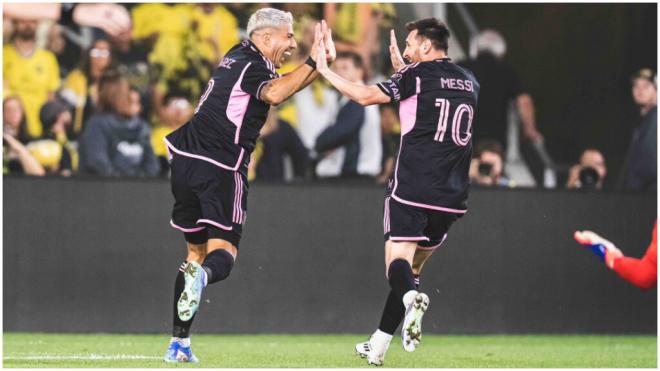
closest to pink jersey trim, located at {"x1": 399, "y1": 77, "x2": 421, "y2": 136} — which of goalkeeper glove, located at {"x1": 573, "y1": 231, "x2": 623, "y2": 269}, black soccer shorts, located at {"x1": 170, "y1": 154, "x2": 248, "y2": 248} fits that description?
black soccer shorts, located at {"x1": 170, "y1": 154, "x2": 248, "y2": 248}

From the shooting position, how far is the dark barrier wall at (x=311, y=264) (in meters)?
11.4

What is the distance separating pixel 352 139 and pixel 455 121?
4.61 m

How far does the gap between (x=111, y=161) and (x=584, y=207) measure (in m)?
4.04

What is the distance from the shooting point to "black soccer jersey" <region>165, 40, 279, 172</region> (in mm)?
8305

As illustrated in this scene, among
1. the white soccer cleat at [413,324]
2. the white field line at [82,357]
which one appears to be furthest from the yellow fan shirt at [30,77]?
the white soccer cleat at [413,324]

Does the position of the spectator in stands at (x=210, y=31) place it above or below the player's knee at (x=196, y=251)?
above

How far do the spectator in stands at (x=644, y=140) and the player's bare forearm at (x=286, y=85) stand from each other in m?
5.52

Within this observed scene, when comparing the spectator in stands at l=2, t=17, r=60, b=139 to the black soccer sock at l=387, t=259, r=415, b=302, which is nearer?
the black soccer sock at l=387, t=259, r=415, b=302

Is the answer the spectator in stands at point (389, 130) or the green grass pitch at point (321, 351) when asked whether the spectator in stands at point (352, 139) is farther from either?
the green grass pitch at point (321, 351)

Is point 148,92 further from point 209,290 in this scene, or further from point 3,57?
point 209,290

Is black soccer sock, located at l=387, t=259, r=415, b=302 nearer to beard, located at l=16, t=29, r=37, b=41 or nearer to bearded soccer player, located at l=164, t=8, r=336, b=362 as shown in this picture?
bearded soccer player, located at l=164, t=8, r=336, b=362

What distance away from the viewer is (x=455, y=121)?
8.24 meters

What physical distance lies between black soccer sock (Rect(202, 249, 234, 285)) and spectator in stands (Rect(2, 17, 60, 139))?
4803 millimetres

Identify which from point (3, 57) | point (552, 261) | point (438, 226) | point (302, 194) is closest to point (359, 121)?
point (302, 194)
